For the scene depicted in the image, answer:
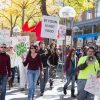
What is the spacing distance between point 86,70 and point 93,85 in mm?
381

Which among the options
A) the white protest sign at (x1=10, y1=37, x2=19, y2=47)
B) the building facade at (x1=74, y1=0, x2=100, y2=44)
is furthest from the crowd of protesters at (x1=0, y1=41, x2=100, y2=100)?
the building facade at (x1=74, y1=0, x2=100, y2=44)

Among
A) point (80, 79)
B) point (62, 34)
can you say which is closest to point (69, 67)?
point (80, 79)

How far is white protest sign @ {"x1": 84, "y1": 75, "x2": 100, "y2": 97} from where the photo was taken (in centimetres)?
994

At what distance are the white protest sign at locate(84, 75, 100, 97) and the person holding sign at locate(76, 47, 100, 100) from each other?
0.33ft

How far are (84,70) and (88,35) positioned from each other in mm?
46122

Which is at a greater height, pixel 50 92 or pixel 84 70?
pixel 84 70

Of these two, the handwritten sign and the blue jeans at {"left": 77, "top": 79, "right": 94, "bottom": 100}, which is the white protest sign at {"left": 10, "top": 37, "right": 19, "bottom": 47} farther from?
the blue jeans at {"left": 77, "top": 79, "right": 94, "bottom": 100}

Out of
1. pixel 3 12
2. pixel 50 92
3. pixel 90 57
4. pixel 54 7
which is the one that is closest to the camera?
pixel 90 57

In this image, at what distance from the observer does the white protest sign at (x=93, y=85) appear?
9.94 m

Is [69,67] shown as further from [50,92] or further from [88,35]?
[88,35]

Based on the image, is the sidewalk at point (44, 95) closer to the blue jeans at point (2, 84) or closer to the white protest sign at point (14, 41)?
the white protest sign at point (14, 41)

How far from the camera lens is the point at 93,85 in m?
10.0

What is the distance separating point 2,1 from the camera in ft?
141

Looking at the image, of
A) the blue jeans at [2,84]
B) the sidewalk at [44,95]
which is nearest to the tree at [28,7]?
the sidewalk at [44,95]
